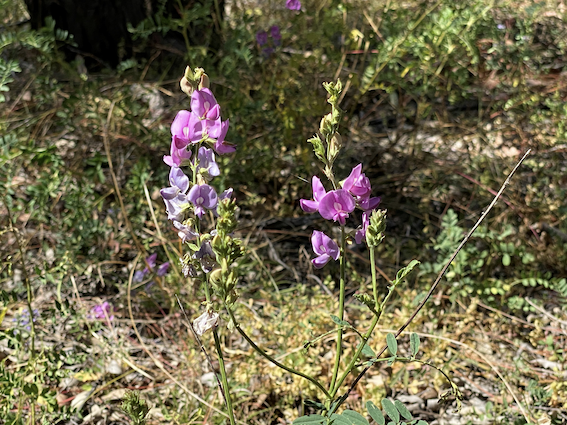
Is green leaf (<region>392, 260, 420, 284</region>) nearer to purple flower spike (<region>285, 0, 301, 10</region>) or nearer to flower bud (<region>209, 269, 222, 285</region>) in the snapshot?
flower bud (<region>209, 269, 222, 285</region>)

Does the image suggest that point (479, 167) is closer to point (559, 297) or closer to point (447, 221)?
point (447, 221)

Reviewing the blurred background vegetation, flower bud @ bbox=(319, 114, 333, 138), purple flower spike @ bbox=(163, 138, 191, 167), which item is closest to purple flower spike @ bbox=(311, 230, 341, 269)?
flower bud @ bbox=(319, 114, 333, 138)

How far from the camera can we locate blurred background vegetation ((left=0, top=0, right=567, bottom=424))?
6.55 ft

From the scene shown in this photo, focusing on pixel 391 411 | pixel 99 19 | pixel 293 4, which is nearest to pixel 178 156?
pixel 391 411

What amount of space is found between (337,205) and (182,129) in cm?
38

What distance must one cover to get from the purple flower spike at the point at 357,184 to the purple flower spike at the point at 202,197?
29cm

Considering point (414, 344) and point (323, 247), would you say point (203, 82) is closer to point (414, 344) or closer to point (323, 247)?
point (323, 247)

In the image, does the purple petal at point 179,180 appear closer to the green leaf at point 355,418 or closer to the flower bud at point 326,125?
the flower bud at point 326,125

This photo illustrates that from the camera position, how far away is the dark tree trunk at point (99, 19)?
338cm

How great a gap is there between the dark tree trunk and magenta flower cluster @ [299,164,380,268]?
2.49 meters

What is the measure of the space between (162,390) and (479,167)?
1.93 meters

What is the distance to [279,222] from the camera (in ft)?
8.98

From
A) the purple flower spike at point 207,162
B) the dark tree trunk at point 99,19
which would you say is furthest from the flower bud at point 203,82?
the dark tree trunk at point 99,19

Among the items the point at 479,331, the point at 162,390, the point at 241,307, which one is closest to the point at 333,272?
the point at 241,307
